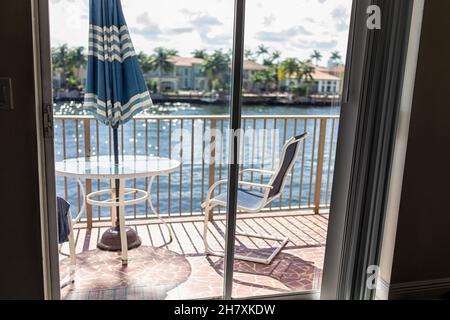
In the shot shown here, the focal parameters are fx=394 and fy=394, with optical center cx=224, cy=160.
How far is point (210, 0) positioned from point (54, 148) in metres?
1.05

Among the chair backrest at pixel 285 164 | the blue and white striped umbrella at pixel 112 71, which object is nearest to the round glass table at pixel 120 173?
the blue and white striped umbrella at pixel 112 71

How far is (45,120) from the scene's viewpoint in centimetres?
172

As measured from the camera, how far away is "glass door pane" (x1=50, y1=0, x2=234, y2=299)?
1940 mm

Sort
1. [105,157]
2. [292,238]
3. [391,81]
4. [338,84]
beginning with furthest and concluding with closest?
[292,238]
[105,157]
[338,84]
[391,81]

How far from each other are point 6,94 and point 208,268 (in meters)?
1.56

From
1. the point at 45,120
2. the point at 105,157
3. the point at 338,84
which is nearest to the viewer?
the point at 45,120

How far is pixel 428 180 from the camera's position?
220cm

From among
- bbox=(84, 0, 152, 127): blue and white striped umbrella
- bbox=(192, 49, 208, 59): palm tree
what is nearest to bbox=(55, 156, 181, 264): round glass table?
bbox=(84, 0, 152, 127): blue and white striped umbrella

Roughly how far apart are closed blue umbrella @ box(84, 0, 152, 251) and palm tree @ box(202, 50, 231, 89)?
37 cm

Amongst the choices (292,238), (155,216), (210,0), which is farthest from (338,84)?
(155,216)

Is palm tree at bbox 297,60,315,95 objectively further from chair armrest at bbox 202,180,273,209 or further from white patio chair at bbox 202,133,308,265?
chair armrest at bbox 202,180,273,209

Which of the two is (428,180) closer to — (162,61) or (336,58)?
(336,58)
